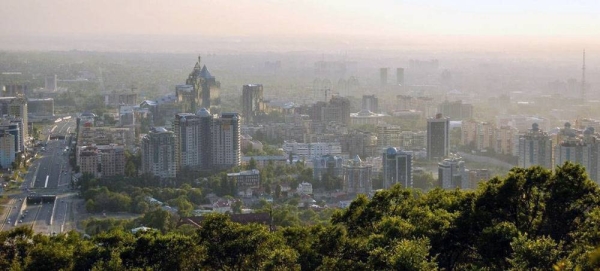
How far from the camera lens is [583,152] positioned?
11.1 meters

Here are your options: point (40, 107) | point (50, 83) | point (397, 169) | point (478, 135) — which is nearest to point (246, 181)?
point (397, 169)

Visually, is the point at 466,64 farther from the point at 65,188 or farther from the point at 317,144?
the point at 65,188

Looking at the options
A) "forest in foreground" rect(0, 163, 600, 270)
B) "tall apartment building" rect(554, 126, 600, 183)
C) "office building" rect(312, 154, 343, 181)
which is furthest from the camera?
"office building" rect(312, 154, 343, 181)

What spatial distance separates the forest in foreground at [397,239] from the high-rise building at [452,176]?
644 centimetres

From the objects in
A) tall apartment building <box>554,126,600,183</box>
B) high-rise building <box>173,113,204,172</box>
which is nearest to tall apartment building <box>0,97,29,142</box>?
high-rise building <box>173,113,204,172</box>

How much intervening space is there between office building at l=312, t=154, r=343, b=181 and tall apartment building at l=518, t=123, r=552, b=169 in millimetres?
2440

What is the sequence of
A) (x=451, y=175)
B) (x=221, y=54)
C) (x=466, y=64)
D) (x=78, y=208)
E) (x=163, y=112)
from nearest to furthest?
1. (x=78, y=208)
2. (x=451, y=175)
3. (x=163, y=112)
4. (x=466, y=64)
5. (x=221, y=54)

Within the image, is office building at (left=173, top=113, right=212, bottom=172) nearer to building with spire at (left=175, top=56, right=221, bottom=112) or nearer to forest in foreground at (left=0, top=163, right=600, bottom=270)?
building with spire at (left=175, top=56, right=221, bottom=112)

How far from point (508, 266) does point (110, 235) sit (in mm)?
2206

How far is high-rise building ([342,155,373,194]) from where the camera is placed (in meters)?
11.5

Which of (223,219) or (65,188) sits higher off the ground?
(223,219)

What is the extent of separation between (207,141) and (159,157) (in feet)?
3.53

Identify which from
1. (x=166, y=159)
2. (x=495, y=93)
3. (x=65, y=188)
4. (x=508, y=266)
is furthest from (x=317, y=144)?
(x=508, y=266)

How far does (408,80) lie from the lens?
1031 inches
